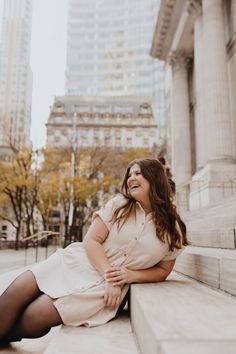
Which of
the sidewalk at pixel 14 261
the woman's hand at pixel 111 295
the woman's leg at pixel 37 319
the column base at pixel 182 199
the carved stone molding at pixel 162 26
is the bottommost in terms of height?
the sidewalk at pixel 14 261

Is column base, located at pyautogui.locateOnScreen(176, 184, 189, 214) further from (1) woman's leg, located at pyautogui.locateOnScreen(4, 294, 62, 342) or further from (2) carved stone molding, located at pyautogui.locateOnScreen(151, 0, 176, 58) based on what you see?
(1) woman's leg, located at pyautogui.locateOnScreen(4, 294, 62, 342)

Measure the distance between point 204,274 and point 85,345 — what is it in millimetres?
1385

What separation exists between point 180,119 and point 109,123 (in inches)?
1881

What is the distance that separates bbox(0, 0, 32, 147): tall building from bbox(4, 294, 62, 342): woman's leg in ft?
78.3

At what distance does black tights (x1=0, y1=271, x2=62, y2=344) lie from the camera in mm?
2416

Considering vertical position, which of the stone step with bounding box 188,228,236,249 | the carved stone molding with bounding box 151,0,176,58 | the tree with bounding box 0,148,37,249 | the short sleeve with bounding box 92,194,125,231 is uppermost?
the carved stone molding with bounding box 151,0,176,58

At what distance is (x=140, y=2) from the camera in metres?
104

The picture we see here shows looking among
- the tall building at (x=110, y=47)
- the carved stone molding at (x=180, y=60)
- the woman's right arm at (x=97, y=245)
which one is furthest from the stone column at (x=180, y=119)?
the tall building at (x=110, y=47)

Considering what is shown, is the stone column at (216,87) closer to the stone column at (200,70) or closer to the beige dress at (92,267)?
the stone column at (200,70)

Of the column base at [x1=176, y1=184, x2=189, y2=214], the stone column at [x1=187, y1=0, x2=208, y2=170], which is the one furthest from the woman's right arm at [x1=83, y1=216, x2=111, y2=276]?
the column base at [x1=176, y1=184, x2=189, y2=214]

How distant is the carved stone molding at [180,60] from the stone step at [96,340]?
22369 millimetres

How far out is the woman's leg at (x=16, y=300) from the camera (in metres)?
2.50

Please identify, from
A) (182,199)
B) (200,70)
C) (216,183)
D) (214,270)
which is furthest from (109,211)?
(182,199)

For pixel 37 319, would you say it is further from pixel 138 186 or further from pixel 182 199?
pixel 182 199
